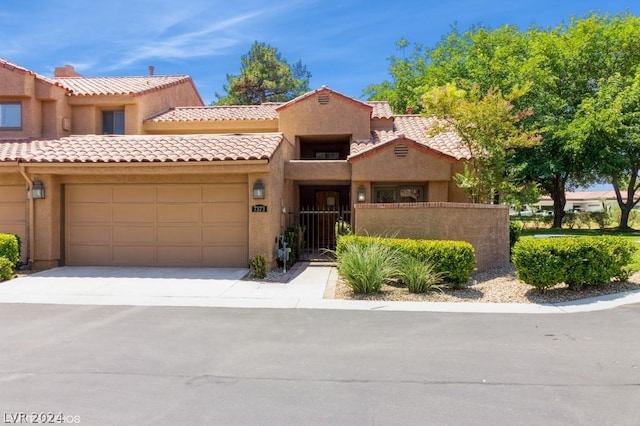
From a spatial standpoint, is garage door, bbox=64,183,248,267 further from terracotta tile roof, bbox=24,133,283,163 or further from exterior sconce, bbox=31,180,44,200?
terracotta tile roof, bbox=24,133,283,163

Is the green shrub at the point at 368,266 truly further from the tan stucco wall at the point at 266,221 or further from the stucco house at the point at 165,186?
the tan stucco wall at the point at 266,221

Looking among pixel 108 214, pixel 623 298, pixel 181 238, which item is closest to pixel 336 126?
pixel 181 238

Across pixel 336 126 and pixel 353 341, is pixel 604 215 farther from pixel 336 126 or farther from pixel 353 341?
pixel 353 341

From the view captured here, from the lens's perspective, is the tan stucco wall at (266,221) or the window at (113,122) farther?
the window at (113,122)

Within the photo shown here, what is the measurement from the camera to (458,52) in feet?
116

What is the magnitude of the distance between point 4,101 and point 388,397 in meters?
18.5

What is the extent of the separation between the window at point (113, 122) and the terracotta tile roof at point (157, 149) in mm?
3540

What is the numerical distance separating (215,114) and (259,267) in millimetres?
11265

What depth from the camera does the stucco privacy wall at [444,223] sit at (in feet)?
41.2

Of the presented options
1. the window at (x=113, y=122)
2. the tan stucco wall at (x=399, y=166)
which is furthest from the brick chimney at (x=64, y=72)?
the tan stucco wall at (x=399, y=166)

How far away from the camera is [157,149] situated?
14.2 meters

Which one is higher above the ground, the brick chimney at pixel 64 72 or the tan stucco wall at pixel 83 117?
the brick chimney at pixel 64 72

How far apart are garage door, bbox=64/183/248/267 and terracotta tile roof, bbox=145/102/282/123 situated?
21.3ft

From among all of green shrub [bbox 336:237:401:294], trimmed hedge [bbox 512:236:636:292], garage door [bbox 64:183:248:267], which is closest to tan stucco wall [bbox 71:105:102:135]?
garage door [bbox 64:183:248:267]
